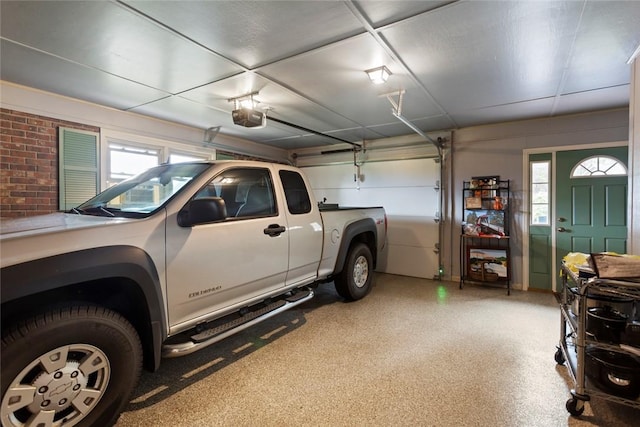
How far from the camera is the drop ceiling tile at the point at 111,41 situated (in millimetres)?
2088

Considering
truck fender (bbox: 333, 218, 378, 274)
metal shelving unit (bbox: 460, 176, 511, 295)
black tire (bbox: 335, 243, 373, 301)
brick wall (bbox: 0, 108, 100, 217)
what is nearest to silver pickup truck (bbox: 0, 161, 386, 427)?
truck fender (bbox: 333, 218, 378, 274)

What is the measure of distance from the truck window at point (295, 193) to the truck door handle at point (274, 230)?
0.27 meters

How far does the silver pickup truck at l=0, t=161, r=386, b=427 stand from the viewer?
145cm

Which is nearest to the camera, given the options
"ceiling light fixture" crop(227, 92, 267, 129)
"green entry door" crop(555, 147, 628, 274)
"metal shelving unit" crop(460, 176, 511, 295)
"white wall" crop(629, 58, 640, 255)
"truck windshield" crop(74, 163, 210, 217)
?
"truck windshield" crop(74, 163, 210, 217)

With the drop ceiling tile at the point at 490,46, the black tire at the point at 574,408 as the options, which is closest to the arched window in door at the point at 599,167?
the drop ceiling tile at the point at 490,46

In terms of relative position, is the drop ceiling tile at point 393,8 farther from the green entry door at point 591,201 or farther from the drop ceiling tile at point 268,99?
the green entry door at point 591,201

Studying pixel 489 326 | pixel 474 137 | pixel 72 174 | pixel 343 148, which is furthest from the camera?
pixel 343 148

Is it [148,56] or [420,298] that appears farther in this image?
[420,298]

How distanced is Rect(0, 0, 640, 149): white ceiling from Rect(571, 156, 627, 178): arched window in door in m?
0.77

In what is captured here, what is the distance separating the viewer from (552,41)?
8.00 ft

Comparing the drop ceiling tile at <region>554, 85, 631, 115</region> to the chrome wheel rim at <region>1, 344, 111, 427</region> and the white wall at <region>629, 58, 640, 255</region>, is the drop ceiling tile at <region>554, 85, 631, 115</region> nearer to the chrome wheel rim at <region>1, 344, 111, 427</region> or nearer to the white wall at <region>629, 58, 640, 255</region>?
the white wall at <region>629, 58, 640, 255</region>

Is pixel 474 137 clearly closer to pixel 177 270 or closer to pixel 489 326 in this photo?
pixel 489 326

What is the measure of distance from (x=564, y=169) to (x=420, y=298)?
3.04m

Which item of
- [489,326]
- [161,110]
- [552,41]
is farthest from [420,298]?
[161,110]
